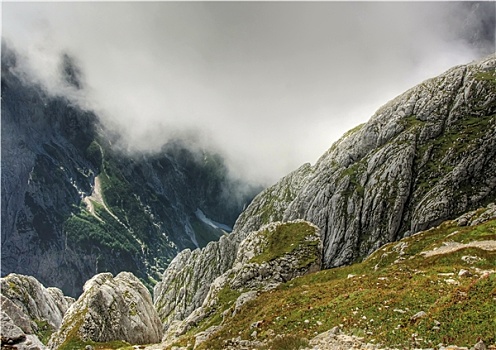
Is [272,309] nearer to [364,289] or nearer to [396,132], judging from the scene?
[364,289]

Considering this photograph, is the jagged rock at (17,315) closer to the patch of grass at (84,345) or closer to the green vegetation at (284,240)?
the patch of grass at (84,345)

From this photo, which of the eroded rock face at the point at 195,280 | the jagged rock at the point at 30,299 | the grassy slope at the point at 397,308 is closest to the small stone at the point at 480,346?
the grassy slope at the point at 397,308

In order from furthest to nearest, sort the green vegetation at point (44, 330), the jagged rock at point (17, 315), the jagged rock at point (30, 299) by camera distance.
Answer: the jagged rock at point (30, 299) → the green vegetation at point (44, 330) → the jagged rock at point (17, 315)

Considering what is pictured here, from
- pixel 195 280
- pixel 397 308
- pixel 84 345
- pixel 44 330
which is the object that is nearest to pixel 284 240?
pixel 84 345

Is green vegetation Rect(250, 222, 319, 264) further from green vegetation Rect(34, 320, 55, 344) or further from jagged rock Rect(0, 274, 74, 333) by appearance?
jagged rock Rect(0, 274, 74, 333)

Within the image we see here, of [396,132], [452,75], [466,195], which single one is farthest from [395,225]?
[452,75]

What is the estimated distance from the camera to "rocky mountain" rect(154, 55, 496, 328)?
395 feet

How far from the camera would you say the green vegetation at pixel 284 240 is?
231ft

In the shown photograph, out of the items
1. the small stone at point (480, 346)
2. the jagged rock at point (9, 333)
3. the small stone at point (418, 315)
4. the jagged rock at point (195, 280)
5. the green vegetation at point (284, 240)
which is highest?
the jagged rock at point (195, 280)

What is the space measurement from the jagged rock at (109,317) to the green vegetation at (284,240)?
89.5ft

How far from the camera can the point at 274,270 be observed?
6575cm

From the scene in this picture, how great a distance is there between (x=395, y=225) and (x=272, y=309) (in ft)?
352

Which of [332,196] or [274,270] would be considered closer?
[274,270]

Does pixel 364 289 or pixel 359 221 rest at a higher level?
pixel 359 221
